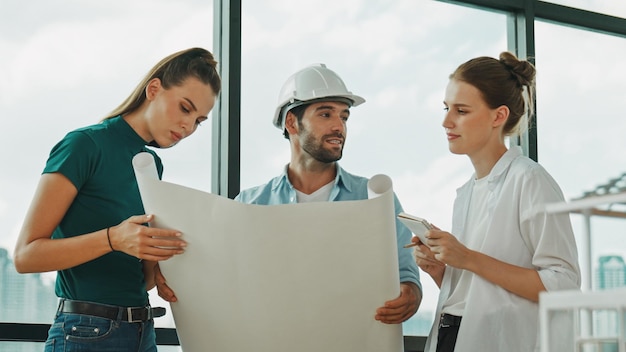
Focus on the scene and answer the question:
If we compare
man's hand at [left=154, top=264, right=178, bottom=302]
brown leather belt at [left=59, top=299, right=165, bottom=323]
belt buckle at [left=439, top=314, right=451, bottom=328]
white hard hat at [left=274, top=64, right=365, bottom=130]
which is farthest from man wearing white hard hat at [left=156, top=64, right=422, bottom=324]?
brown leather belt at [left=59, top=299, right=165, bottom=323]

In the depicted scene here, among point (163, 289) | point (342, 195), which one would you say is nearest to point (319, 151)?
point (342, 195)

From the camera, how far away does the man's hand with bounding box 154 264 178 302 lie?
196 centimetres

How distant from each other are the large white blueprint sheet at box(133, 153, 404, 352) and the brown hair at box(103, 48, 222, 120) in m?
0.30

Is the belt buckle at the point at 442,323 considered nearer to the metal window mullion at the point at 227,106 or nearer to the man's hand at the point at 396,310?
the man's hand at the point at 396,310

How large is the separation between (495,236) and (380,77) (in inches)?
45.2

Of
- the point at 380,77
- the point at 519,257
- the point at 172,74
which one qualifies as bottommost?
the point at 519,257

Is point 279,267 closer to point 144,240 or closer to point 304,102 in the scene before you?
point 144,240

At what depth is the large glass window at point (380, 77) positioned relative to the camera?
284cm

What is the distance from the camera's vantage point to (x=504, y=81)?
7.25 ft

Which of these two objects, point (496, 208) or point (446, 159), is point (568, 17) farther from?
point (496, 208)

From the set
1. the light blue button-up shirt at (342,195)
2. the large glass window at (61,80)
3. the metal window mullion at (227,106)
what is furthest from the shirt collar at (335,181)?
the large glass window at (61,80)

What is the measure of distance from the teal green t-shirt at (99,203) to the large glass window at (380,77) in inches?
33.6

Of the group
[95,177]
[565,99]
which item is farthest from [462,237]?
[565,99]

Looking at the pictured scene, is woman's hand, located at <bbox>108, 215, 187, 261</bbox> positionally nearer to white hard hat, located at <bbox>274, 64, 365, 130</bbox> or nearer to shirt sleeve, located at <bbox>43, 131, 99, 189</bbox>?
shirt sleeve, located at <bbox>43, 131, 99, 189</bbox>
